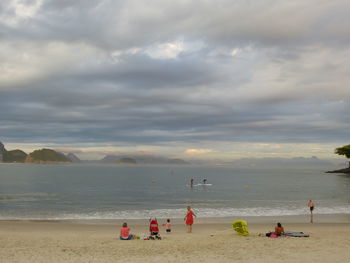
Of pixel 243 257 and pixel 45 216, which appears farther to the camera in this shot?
pixel 45 216

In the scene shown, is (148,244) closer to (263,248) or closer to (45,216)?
(263,248)

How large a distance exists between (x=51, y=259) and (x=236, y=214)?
23.7m

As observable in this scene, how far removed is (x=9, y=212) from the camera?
118ft

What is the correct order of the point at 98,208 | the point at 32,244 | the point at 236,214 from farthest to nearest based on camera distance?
the point at 98,208
the point at 236,214
the point at 32,244

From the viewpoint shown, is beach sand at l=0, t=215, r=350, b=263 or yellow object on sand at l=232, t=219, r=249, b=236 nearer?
beach sand at l=0, t=215, r=350, b=263

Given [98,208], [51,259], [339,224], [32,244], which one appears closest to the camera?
[51,259]

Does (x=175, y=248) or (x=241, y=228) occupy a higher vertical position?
(x=241, y=228)

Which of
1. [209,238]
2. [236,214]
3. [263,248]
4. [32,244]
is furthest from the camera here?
[236,214]

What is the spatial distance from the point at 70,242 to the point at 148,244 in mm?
4557

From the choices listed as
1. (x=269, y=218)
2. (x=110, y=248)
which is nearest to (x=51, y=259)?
(x=110, y=248)

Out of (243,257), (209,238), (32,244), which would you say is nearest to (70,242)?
(32,244)

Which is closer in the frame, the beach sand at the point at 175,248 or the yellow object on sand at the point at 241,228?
the beach sand at the point at 175,248

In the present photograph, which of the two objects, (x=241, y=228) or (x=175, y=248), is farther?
(x=241, y=228)

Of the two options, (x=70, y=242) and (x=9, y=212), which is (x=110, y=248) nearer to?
(x=70, y=242)
